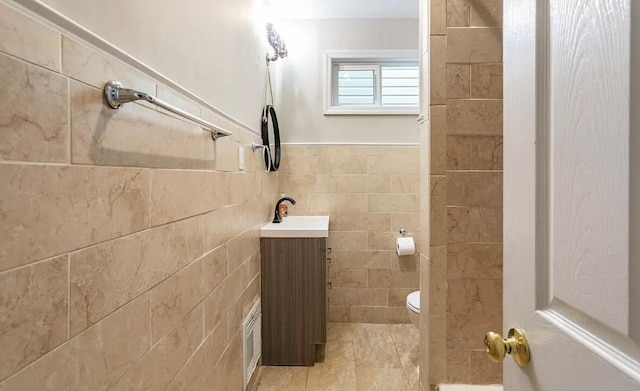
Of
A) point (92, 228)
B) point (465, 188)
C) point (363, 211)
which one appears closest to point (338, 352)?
point (363, 211)

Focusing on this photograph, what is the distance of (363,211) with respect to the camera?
9.88ft

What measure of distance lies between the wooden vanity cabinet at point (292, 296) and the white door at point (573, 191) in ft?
5.41

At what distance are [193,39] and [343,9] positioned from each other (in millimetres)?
2076

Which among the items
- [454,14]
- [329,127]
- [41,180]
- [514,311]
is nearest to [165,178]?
[41,180]

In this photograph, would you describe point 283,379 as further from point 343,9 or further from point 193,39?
point 343,9

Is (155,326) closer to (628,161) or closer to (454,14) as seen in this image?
(628,161)

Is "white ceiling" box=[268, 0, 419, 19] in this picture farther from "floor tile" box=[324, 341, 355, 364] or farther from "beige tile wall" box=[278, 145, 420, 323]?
"floor tile" box=[324, 341, 355, 364]

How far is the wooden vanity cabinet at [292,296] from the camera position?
228cm

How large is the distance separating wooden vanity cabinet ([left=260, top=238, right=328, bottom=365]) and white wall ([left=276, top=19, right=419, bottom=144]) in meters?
1.17

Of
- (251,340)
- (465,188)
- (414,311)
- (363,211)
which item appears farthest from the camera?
(363,211)

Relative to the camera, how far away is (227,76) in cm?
162

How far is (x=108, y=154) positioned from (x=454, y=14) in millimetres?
1609

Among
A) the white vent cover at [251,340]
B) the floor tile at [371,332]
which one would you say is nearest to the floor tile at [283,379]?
the white vent cover at [251,340]

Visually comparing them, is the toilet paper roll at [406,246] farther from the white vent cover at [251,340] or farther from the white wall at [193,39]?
the white wall at [193,39]
